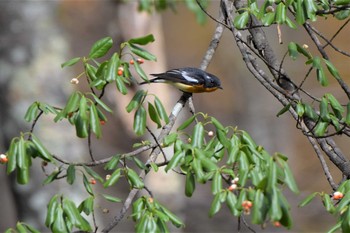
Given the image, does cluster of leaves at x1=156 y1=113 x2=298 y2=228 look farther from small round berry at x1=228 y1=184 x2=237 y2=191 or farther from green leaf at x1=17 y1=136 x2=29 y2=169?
green leaf at x1=17 y1=136 x2=29 y2=169

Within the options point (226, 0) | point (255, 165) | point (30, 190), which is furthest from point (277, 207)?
point (30, 190)

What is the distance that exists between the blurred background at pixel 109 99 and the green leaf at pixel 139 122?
0.92m

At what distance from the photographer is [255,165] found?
2170mm

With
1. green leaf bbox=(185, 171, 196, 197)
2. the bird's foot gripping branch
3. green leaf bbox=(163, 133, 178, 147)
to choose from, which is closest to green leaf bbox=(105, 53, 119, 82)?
the bird's foot gripping branch

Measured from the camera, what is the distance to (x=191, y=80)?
350cm

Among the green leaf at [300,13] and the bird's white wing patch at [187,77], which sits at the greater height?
the green leaf at [300,13]

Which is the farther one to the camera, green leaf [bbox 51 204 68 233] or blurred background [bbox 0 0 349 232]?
blurred background [bbox 0 0 349 232]

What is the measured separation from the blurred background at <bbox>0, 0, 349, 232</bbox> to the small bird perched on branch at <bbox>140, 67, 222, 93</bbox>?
2.30 feet

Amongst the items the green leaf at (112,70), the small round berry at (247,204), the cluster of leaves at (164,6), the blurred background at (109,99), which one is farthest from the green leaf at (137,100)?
the cluster of leaves at (164,6)

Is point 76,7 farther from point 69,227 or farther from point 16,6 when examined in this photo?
point 69,227

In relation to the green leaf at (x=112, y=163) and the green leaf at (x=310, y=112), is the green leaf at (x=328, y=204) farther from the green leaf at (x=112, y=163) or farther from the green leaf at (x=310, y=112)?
the green leaf at (x=112, y=163)

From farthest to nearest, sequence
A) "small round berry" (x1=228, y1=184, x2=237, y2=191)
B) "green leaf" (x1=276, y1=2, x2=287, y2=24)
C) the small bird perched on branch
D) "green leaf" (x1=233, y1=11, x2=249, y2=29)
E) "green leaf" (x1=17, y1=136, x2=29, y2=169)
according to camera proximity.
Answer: the small bird perched on branch < "green leaf" (x1=233, y1=11, x2=249, y2=29) < "green leaf" (x1=276, y1=2, x2=287, y2=24) < "green leaf" (x1=17, y1=136, x2=29, y2=169) < "small round berry" (x1=228, y1=184, x2=237, y2=191)

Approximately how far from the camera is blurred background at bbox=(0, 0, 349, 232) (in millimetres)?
5789

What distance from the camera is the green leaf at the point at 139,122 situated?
246 cm
